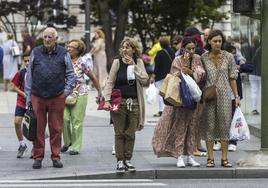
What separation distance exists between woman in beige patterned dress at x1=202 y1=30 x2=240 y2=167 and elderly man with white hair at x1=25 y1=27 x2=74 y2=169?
2.02 meters

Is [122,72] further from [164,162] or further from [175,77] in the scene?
[164,162]

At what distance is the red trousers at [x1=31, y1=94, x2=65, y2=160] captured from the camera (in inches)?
490

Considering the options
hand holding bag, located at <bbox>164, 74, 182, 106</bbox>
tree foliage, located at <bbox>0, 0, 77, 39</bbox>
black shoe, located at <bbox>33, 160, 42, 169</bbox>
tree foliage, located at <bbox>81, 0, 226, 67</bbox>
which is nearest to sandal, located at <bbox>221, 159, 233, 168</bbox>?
hand holding bag, located at <bbox>164, 74, 182, 106</bbox>

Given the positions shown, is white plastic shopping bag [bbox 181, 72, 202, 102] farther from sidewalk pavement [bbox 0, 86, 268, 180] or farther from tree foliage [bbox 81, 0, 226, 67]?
tree foliage [bbox 81, 0, 226, 67]

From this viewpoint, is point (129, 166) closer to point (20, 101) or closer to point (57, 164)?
point (57, 164)

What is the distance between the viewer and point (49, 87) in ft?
40.5

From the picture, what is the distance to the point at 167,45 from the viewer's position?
19656 millimetres

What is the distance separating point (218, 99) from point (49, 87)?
2437 millimetres

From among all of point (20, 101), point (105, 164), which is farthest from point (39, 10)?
point (105, 164)

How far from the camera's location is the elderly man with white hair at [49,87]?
1234cm

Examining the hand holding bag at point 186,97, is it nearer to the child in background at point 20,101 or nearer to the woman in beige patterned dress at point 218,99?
the woman in beige patterned dress at point 218,99

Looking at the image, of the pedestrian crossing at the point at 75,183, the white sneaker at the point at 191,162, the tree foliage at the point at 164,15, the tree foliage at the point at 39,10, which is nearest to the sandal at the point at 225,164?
the white sneaker at the point at 191,162

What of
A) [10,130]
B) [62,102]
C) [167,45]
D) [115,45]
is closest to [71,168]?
[62,102]

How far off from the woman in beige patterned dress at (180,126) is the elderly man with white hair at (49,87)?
1456 millimetres
